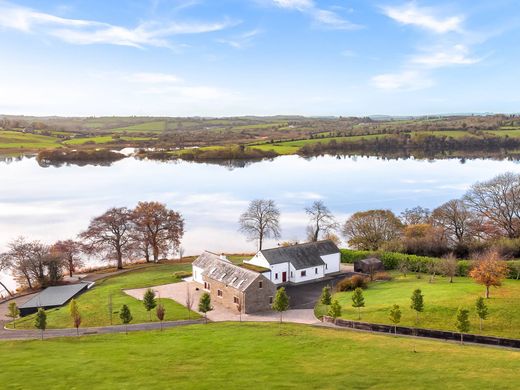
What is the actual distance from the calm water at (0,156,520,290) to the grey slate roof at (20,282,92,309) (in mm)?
11265

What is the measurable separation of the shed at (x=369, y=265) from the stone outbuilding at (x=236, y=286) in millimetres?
12915

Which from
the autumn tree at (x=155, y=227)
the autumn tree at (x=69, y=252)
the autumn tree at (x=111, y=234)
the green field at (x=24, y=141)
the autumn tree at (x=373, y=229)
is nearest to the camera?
the autumn tree at (x=69, y=252)

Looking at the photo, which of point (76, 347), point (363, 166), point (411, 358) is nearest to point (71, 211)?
point (76, 347)

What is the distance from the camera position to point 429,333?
93.3 ft

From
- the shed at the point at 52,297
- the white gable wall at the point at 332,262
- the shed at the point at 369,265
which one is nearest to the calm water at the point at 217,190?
the shed at the point at 52,297

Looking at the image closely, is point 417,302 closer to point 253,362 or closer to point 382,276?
point 253,362

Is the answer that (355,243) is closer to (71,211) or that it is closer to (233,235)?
(233,235)

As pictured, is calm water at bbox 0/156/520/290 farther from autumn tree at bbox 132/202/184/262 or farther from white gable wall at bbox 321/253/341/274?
white gable wall at bbox 321/253/341/274

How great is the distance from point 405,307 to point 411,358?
35.0ft

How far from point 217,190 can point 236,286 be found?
58002mm

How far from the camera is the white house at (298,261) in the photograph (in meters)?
43.8

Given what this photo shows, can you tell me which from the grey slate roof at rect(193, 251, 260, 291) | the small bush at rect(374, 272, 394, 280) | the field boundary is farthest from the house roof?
the field boundary

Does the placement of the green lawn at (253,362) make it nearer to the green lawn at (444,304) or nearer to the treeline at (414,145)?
the green lawn at (444,304)

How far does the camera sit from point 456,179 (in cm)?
10056
